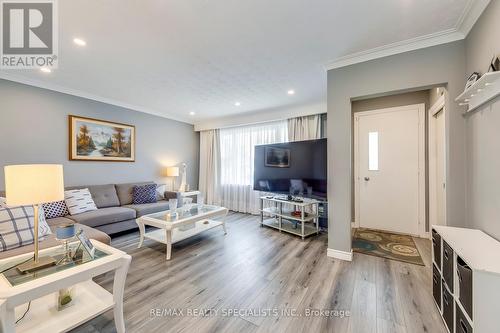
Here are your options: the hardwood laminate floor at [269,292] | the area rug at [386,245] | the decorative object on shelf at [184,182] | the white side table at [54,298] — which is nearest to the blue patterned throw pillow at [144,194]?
the decorative object on shelf at [184,182]

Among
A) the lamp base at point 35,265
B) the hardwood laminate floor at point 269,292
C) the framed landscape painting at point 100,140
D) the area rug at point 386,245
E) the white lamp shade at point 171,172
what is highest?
the framed landscape painting at point 100,140

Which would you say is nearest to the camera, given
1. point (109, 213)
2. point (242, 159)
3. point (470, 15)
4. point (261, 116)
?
point (470, 15)

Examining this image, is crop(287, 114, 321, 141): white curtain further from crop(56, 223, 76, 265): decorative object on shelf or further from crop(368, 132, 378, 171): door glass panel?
crop(56, 223, 76, 265): decorative object on shelf

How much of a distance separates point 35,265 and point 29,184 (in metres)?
0.55

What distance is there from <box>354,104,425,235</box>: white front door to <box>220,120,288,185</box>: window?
165 centimetres

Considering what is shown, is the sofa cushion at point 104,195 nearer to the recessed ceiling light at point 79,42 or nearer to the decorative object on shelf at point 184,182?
the decorative object on shelf at point 184,182

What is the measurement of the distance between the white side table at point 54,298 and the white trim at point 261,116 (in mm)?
3891

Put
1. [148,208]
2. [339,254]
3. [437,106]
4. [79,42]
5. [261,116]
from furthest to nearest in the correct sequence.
Answer: [261,116] → [148,208] → [437,106] → [339,254] → [79,42]

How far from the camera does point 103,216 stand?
315cm

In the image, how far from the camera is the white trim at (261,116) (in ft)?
13.9

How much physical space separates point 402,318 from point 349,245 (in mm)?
974

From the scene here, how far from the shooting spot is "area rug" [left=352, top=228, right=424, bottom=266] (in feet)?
8.82

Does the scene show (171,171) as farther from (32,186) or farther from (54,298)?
(32,186)

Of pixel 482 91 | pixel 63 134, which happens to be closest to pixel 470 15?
pixel 482 91
